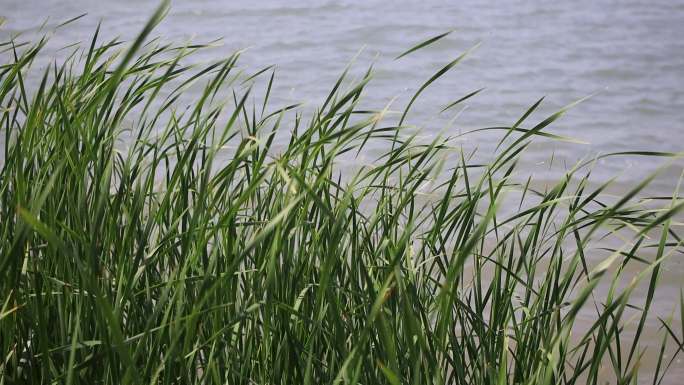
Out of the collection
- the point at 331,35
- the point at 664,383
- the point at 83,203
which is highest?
the point at 83,203

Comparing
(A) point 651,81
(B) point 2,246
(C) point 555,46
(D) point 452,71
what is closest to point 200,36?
(D) point 452,71

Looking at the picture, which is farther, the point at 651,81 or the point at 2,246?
the point at 651,81

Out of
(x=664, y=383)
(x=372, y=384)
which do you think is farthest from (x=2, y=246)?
(x=664, y=383)

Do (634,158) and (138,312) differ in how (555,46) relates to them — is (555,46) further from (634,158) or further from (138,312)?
(138,312)

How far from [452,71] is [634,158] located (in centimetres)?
138

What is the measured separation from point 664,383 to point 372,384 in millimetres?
1396

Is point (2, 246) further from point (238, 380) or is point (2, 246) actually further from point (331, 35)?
point (331, 35)

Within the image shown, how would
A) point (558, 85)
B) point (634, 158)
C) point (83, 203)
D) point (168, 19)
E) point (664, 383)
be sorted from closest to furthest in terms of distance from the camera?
point (83, 203)
point (664, 383)
point (634, 158)
point (558, 85)
point (168, 19)

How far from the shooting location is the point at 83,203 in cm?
107

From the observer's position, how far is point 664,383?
224cm

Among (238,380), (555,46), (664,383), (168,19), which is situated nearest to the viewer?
(238,380)

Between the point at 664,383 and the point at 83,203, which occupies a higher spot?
the point at 83,203

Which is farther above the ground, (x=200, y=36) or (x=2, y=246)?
(x=2, y=246)

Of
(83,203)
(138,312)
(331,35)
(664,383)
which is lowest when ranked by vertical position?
(664,383)
